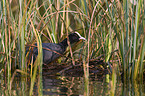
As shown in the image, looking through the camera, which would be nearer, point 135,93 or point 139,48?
point 135,93

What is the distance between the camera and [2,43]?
12.5 feet

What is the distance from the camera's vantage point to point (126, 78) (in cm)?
311

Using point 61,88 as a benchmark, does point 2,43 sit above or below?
above

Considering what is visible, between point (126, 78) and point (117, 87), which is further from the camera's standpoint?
point (126, 78)

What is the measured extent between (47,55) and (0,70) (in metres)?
0.70

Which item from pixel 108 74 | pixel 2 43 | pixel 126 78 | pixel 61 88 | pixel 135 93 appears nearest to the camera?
pixel 135 93

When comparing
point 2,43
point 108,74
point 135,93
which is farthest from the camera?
point 2,43

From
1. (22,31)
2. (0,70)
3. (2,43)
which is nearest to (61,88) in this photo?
(22,31)

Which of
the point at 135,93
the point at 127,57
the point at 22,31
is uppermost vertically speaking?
the point at 22,31

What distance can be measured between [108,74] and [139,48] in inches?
21.3

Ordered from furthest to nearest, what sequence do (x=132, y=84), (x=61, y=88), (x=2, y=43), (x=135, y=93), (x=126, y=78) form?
(x=2, y=43)
(x=126, y=78)
(x=132, y=84)
(x=61, y=88)
(x=135, y=93)

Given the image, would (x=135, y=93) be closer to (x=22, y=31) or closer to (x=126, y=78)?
(x=126, y=78)

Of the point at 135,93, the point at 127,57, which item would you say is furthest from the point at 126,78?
the point at 135,93

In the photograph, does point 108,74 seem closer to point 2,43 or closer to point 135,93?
point 135,93
